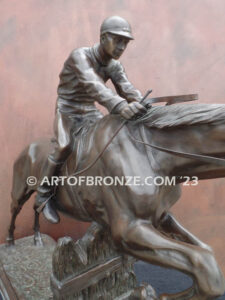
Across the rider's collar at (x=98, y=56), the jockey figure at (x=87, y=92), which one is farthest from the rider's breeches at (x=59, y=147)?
the rider's collar at (x=98, y=56)

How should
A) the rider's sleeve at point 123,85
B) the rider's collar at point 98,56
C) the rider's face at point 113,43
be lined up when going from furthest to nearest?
the rider's sleeve at point 123,85 → the rider's collar at point 98,56 → the rider's face at point 113,43

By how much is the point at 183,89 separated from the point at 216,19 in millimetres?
686

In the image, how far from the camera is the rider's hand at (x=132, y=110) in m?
1.13

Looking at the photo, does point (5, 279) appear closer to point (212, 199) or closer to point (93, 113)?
point (93, 113)

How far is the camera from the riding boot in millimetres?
1478

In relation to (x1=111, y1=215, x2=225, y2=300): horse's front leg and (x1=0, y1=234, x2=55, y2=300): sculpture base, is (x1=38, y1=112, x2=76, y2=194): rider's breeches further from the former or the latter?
(x1=0, y1=234, x2=55, y2=300): sculpture base

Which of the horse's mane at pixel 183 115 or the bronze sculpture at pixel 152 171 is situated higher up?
the horse's mane at pixel 183 115

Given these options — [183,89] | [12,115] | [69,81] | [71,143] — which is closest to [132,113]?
[71,143]

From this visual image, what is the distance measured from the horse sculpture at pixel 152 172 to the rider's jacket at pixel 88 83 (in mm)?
142

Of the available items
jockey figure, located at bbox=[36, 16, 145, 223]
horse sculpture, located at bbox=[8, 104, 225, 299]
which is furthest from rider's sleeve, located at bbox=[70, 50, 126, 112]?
horse sculpture, located at bbox=[8, 104, 225, 299]

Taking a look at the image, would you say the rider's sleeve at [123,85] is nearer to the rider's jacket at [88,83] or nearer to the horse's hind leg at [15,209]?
the rider's jacket at [88,83]

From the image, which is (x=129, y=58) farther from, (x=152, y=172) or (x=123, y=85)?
(x=152, y=172)

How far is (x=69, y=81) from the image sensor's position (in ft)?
5.00

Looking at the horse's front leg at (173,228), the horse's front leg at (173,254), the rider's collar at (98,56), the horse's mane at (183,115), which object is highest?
the rider's collar at (98,56)
